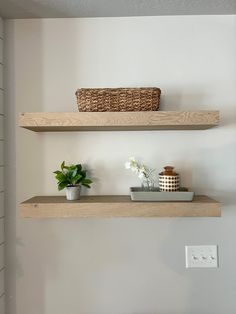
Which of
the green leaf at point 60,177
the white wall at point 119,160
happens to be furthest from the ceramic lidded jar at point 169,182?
the green leaf at point 60,177

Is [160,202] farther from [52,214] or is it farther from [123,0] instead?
[123,0]

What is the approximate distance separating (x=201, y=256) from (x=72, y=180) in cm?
70

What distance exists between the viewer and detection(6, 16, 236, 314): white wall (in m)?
1.32

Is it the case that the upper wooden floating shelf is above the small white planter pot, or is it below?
above

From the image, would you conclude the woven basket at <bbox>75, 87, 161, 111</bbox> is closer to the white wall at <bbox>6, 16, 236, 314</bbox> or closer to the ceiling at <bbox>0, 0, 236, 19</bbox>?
the white wall at <bbox>6, 16, 236, 314</bbox>

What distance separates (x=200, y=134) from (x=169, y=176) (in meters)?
0.29

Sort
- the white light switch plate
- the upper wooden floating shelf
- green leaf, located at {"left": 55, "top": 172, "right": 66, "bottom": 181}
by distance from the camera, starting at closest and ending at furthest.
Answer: the upper wooden floating shelf
green leaf, located at {"left": 55, "top": 172, "right": 66, "bottom": 181}
the white light switch plate

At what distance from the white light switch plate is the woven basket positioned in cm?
69

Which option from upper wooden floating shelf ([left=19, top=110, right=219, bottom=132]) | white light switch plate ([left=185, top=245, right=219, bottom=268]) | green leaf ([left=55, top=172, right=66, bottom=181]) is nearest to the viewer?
upper wooden floating shelf ([left=19, top=110, right=219, bottom=132])

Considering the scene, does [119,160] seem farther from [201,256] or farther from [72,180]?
[201,256]

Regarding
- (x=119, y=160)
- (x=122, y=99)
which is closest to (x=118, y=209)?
(x=119, y=160)

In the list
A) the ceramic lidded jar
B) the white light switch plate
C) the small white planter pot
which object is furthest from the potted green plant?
the white light switch plate

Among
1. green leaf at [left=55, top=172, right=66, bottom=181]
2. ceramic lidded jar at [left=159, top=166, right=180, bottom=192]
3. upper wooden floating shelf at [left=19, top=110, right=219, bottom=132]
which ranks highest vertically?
upper wooden floating shelf at [left=19, top=110, right=219, bottom=132]

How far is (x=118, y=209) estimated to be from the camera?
1.12 m
